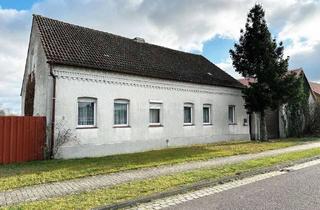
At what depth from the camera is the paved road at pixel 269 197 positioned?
6969mm

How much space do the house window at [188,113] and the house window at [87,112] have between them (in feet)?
22.7

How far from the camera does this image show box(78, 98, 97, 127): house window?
52.8 ft

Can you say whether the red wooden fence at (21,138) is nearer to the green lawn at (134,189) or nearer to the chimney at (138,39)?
the green lawn at (134,189)

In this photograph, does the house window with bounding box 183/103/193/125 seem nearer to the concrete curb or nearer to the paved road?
the concrete curb

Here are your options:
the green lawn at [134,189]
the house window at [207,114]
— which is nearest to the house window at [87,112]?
the green lawn at [134,189]

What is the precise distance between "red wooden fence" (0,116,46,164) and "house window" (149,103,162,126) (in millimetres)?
6301

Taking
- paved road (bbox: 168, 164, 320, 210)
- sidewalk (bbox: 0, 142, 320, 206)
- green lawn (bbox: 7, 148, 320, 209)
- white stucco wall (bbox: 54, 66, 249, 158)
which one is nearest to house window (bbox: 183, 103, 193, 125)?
white stucco wall (bbox: 54, 66, 249, 158)

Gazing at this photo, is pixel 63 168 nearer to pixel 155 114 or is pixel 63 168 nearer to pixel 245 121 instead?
pixel 155 114

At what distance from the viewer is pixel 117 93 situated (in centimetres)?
1739

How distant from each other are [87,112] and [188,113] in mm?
7632

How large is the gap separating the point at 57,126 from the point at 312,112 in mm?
23417

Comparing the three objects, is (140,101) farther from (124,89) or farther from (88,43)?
(88,43)

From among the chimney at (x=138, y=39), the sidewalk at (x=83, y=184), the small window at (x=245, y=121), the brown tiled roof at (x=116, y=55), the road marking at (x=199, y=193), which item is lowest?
the road marking at (x=199, y=193)

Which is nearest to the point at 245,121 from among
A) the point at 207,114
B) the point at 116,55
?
the point at 207,114
